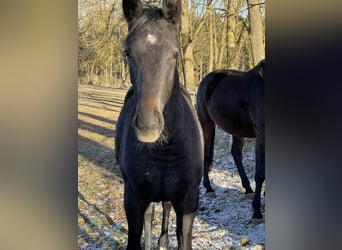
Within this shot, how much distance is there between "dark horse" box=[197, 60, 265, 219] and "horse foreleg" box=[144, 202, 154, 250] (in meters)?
0.35

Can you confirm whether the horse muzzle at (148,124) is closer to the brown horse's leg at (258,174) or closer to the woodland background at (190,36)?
the woodland background at (190,36)

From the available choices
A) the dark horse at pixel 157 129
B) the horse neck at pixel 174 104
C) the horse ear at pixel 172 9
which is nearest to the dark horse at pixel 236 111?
the dark horse at pixel 157 129

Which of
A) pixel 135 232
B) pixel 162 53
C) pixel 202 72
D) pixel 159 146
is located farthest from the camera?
pixel 202 72

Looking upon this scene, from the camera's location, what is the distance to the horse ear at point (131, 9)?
3.00 feet

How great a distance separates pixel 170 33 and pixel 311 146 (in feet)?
1.57

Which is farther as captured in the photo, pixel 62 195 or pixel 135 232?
pixel 135 232

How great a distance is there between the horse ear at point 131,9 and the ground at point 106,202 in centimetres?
51

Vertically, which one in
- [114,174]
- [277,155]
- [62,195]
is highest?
[277,155]

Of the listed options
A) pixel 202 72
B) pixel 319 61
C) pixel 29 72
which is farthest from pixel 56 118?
pixel 202 72

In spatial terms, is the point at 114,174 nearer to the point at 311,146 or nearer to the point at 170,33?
the point at 170,33

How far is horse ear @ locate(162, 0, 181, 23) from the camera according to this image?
2.93 ft

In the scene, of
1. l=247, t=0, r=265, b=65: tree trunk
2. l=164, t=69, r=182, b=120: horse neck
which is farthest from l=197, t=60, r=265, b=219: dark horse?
l=164, t=69, r=182, b=120: horse neck

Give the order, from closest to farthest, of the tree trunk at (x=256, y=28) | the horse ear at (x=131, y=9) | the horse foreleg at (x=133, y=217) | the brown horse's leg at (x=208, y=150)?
1. the horse ear at (x=131, y=9)
2. the horse foreleg at (x=133, y=217)
3. the tree trunk at (x=256, y=28)
4. the brown horse's leg at (x=208, y=150)

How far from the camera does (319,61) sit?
0.62 meters
